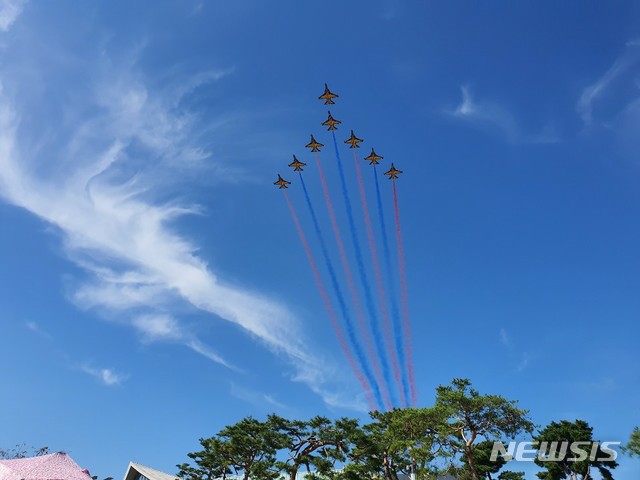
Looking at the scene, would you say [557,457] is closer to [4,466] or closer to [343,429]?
[343,429]

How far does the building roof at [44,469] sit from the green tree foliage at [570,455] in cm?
3997

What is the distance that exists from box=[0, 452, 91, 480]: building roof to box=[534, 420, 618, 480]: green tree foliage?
3997 cm

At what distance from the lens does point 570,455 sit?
36000 mm

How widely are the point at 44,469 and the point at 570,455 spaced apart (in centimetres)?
4393

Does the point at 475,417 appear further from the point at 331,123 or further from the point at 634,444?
the point at 331,123

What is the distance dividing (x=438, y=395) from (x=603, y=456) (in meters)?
13.6

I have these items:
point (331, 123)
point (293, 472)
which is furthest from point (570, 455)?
point (331, 123)

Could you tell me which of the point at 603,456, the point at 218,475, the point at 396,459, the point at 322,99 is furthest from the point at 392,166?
the point at 218,475

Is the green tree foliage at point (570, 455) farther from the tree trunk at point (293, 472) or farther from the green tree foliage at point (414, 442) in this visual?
the tree trunk at point (293, 472)

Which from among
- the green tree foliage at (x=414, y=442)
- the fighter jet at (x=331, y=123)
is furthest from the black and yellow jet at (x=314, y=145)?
the green tree foliage at (x=414, y=442)

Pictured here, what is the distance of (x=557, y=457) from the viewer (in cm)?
3647

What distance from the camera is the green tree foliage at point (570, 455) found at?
3484 centimetres

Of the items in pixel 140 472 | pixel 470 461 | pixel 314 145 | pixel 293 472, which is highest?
pixel 314 145

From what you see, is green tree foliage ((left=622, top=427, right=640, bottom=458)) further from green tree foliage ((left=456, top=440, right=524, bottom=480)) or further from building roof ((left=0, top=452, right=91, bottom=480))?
building roof ((left=0, top=452, right=91, bottom=480))
